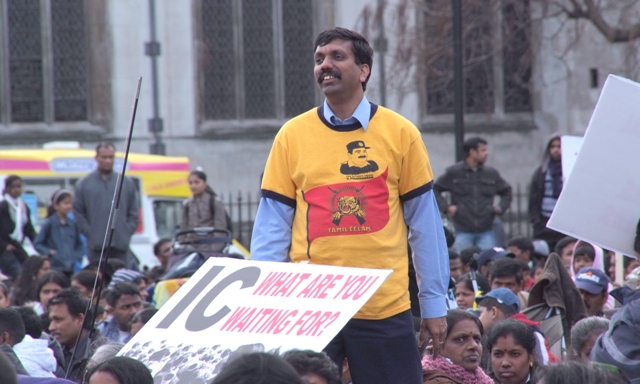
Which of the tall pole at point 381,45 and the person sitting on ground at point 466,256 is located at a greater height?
the tall pole at point 381,45

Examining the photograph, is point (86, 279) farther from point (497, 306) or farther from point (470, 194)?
point (470, 194)

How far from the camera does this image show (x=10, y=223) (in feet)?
42.4

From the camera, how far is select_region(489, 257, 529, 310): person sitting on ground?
809cm

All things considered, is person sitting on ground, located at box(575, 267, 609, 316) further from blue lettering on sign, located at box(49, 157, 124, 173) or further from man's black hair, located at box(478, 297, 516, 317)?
blue lettering on sign, located at box(49, 157, 124, 173)

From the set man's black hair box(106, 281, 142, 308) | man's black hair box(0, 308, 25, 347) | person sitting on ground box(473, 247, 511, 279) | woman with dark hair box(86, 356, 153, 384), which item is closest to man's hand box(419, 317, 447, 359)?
woman with dark hair box(86, 356, 153, 384)

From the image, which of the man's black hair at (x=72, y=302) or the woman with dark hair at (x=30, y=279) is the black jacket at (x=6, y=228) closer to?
the woman with dark hair at (x=30, y=279)

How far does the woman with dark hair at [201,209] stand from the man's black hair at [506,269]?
4.88 m

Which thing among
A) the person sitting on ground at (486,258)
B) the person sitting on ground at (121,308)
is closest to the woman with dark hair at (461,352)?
the person sitting on ground at (121,308)

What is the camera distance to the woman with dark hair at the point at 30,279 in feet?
32.8

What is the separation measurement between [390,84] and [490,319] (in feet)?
53.7

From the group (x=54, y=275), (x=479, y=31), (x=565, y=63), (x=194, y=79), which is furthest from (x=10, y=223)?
(x=565, y=63)

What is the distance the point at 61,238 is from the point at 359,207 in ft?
30.7

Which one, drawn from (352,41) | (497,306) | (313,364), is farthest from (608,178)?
(497,306)

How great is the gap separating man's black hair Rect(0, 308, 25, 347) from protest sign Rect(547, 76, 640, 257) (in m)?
2.69
